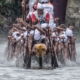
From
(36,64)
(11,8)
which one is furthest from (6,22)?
(36,64)

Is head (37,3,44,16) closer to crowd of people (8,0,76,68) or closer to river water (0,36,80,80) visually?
crowd of people (8,0,76,68)

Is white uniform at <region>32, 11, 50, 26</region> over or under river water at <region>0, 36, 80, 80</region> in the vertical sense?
over

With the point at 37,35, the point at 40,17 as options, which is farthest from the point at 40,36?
Answer: the point at 40,17

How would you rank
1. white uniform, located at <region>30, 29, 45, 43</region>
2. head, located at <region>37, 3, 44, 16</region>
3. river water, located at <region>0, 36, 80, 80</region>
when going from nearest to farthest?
river water, located at <region>0, 36, 80, 80</region> < white uniform, located at <region>30, 29, 45, 43</region> < head, located at <region>37, 3, 44, 16</region>

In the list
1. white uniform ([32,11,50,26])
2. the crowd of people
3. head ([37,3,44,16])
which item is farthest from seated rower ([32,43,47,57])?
head ([37,3,44,16])

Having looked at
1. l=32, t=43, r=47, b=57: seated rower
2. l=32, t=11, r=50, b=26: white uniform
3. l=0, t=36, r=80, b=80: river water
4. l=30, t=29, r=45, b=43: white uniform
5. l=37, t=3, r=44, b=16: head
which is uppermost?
l=37, t=3, r=44, b=16: head

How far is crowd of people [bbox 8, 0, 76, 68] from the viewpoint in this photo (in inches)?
700

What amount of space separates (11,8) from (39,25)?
10.7m

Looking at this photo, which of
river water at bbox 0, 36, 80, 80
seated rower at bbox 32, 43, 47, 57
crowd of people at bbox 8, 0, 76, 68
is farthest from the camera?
crowd of people at bbox 8, 0, 76, 68

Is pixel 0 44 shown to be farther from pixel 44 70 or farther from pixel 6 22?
pixel 44 70

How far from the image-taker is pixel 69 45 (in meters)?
19.1

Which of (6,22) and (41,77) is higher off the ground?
(6,22)

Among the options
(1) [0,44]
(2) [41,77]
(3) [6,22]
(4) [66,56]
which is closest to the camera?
(2) [41,77]

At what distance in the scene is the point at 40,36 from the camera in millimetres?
18016
